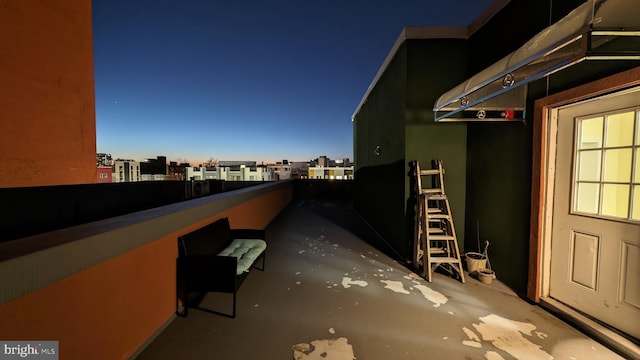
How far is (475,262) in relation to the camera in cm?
317

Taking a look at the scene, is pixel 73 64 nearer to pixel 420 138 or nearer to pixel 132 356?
pixel 132 356

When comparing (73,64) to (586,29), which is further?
(73,64)

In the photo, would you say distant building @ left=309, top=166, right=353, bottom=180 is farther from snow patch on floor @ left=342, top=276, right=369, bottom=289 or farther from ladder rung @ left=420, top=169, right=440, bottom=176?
snow patch on floor @ left=342, top=276, right=369, bottom=289

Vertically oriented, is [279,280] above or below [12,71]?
below

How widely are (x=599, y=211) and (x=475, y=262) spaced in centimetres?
137

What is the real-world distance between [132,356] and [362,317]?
1878 millimetres

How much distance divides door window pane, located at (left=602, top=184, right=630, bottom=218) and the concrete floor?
3.62 ft

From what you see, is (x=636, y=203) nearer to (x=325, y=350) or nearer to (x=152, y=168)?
(x=325, y=350)

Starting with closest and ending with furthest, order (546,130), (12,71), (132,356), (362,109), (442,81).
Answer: (132,356), (546,130), (442,81), (12,71), (362,109)

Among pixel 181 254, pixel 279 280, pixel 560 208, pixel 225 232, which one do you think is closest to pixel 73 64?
pixel 225 232

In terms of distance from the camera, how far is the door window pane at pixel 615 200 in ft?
6.61

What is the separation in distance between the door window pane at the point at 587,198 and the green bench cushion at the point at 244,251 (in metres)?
3.39

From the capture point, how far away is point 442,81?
3.56 m

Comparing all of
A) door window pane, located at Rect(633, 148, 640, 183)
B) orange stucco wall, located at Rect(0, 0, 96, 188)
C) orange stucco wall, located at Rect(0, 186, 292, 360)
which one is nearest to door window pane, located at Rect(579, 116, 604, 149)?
door window pane, located at Rect(633, 148, 640, 183)
